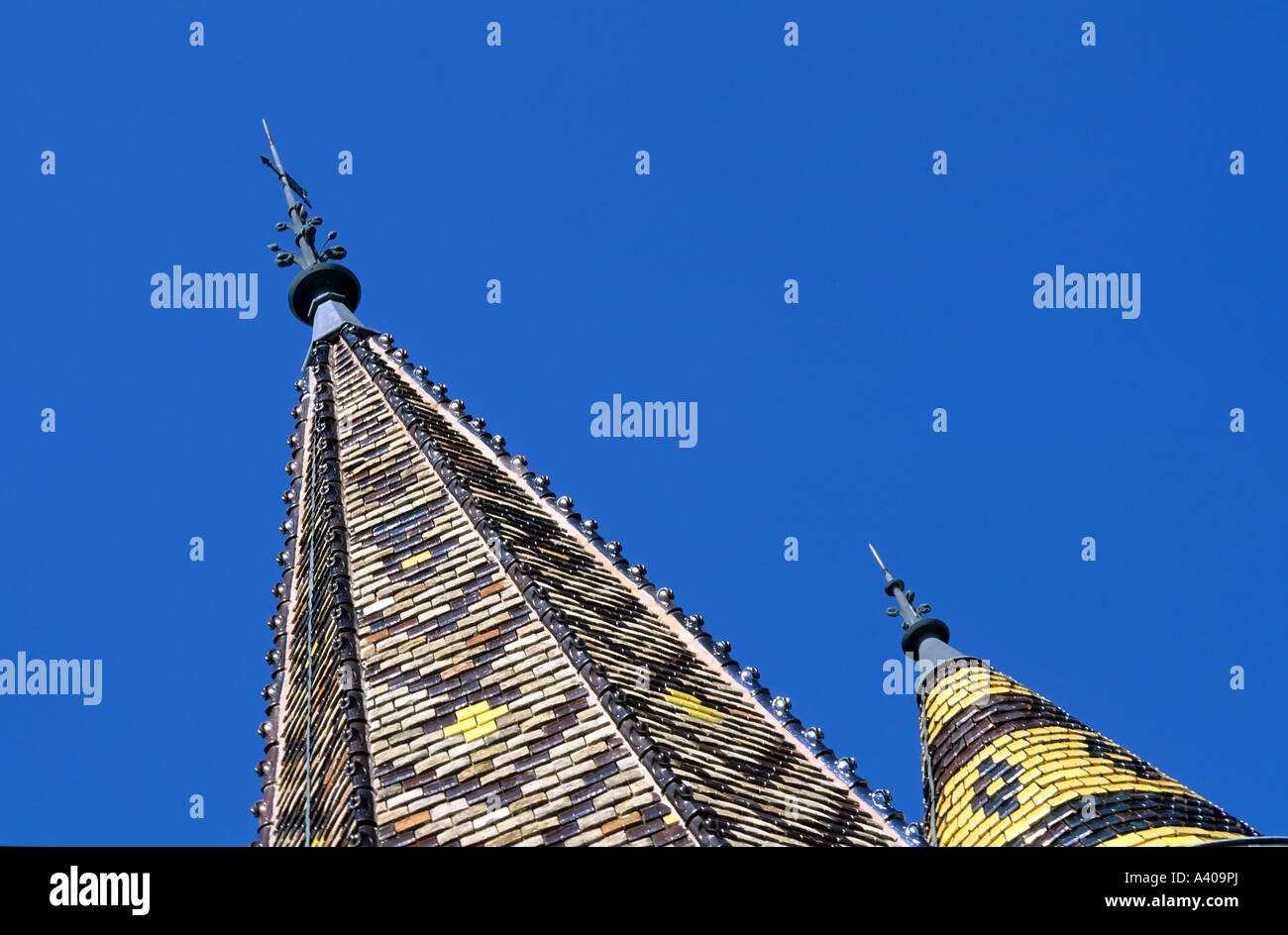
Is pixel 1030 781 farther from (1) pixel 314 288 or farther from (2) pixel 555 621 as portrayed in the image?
(1) pixel 314 288

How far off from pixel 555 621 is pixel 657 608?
2075 mm

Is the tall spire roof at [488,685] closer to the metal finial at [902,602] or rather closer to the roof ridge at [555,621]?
the roof ridge at [555,621]

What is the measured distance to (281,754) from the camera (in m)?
17.3

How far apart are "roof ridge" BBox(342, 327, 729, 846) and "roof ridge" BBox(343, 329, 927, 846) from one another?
0.06 feet

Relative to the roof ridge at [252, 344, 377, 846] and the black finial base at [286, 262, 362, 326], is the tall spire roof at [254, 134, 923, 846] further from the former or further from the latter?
the black finial base at [286, 262, 362, 326]

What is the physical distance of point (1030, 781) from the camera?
2283cm

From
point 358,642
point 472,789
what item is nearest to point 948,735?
point 358,642

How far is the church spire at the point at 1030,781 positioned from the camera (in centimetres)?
2098

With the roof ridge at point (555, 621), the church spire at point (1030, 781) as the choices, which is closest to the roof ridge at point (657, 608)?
the roof ridge at point (555, 621)
